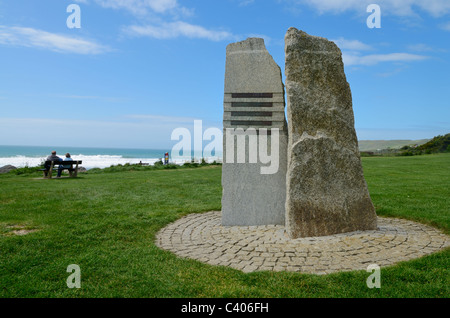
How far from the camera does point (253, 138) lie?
6641 mm

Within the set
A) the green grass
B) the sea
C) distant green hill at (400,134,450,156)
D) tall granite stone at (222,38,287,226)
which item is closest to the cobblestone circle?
the green grass

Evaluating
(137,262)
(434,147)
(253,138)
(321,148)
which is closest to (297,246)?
(321,148)

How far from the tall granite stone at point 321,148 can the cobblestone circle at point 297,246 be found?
0.32 metres

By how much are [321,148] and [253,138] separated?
4.77ft

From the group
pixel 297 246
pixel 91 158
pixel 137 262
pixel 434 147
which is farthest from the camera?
pixel 91 158

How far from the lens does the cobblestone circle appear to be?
4.50 metres

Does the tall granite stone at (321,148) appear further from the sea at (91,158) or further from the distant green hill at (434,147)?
the distant green hill at (434,147)

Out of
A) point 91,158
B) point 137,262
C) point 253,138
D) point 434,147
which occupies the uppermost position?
point 434,147

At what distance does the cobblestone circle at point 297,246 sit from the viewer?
4.50m

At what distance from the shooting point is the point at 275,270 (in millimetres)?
4270

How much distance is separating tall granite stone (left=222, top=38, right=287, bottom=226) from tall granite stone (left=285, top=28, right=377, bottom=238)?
71 centimetres

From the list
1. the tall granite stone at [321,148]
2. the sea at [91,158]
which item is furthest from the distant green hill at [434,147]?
the tall granite stone at [321,148]

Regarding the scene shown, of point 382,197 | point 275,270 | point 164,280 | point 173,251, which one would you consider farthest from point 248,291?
point 382,197

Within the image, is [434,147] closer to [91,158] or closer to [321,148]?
[321,148]
